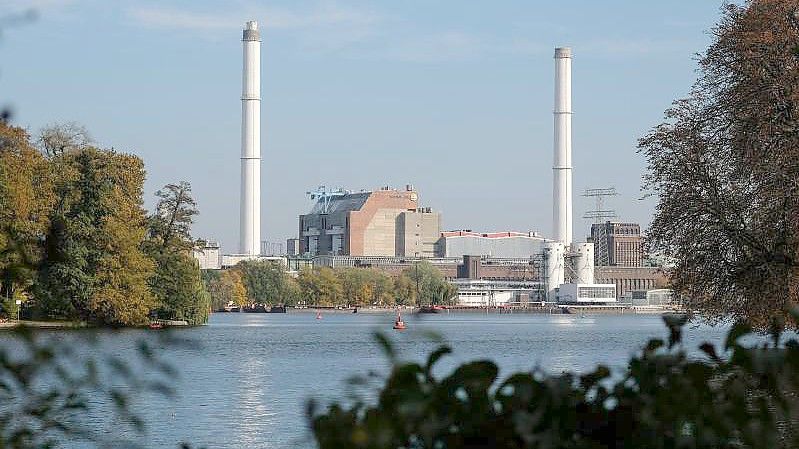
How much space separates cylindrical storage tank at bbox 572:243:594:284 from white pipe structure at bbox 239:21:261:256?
138 ft

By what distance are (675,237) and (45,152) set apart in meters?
43.7

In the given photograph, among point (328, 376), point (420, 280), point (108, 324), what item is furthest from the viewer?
point (420, 280)

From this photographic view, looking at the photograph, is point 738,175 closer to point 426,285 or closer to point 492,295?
point 426,285

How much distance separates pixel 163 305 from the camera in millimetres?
68000

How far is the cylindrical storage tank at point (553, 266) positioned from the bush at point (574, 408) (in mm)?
179406

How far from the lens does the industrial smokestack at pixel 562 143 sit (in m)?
175

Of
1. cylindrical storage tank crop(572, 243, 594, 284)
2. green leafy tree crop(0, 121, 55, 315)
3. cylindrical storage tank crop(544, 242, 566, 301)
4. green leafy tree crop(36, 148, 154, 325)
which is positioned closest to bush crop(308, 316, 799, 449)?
green leafy tree crop(0, 121, 55, 315)

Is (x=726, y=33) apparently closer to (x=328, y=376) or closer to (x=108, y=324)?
(x=328, y=376)

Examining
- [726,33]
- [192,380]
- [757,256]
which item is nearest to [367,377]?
[757,256]

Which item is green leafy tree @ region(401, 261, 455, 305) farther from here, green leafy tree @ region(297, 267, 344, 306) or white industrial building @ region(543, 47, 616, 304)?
white industrial building @ region(543, 47, 616, 304)

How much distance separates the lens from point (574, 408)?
3.37m

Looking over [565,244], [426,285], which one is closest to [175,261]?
[426,285]

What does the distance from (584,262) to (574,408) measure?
607 ft

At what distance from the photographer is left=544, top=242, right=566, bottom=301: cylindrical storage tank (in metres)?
183
